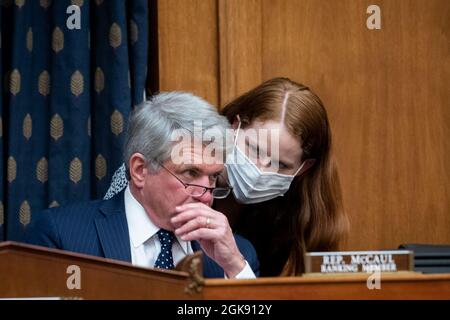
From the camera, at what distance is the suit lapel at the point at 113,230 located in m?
2.98

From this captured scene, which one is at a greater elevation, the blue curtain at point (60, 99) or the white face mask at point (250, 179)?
the blue curtain at point (60, 99)

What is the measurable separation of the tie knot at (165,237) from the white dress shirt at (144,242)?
0.01 metres

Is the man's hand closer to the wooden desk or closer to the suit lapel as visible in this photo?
the suit lapel

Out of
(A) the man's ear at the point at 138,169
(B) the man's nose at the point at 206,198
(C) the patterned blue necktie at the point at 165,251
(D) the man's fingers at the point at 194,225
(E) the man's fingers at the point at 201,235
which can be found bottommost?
(C) the patterned blue necktie at the point at 165,251

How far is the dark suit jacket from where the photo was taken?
2.98 m

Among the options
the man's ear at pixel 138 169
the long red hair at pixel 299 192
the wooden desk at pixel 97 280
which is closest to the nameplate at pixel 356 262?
the wooden desk at pixel 97 280

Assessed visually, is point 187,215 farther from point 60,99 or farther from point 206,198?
point 60,99

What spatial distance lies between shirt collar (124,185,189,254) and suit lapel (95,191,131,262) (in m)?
0.02

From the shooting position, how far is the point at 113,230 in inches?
119

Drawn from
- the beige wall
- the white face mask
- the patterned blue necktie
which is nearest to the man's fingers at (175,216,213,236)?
the patterned blue necktie

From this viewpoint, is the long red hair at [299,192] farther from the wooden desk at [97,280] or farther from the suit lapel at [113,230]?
the wooden desk at [97,280]

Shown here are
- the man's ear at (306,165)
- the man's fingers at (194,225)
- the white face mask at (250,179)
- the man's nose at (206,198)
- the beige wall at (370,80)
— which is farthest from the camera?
the beige wall at (370,80)

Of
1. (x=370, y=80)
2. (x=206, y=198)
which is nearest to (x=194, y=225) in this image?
(x=206, y=198)

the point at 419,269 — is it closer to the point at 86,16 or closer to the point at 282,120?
the point at 282,120
